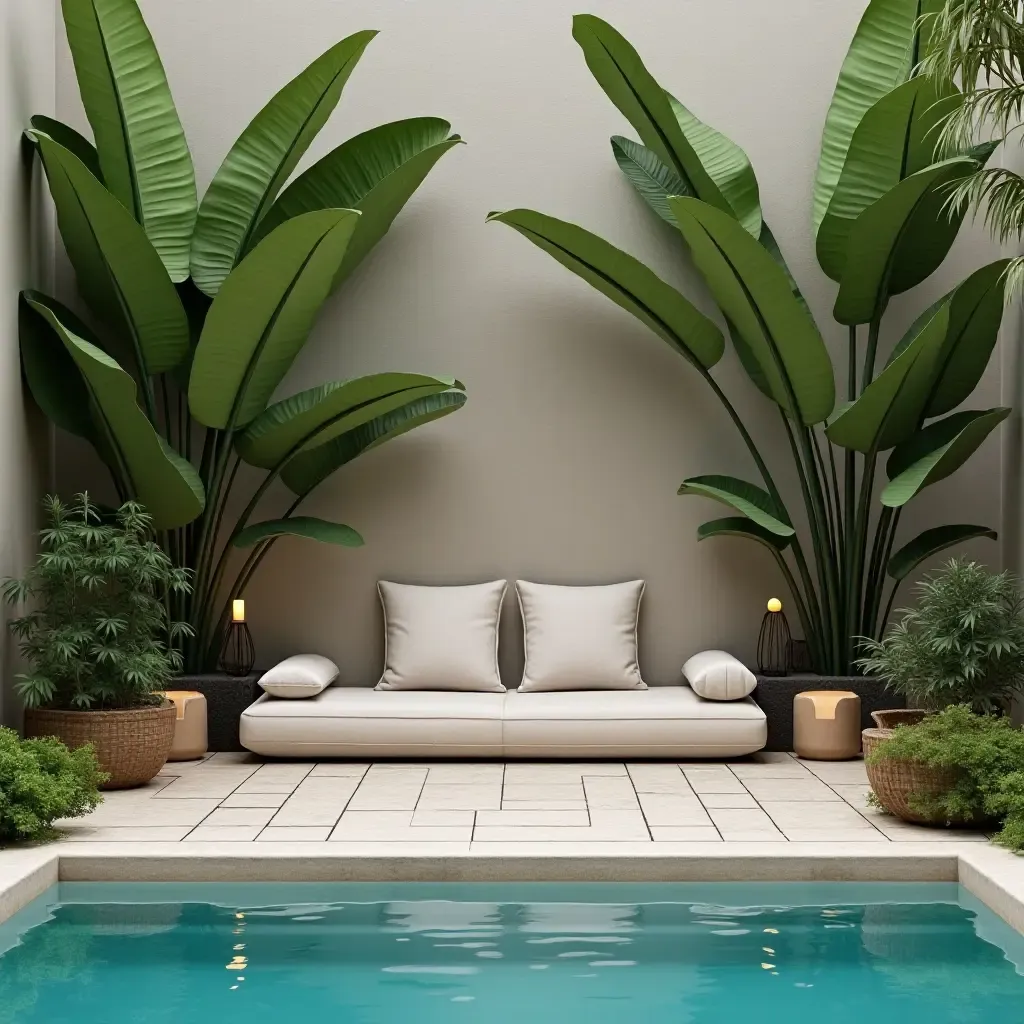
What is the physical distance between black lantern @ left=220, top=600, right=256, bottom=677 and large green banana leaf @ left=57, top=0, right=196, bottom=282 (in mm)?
1510

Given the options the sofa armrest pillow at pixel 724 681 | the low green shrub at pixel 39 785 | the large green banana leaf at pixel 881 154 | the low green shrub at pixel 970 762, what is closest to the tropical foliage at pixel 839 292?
the large green banana leaf at pixel 881 154

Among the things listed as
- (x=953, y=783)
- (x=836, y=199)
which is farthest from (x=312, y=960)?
(x=836, y=199)

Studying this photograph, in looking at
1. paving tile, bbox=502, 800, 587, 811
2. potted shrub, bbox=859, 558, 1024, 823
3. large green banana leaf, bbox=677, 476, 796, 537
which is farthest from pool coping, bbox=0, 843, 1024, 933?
large green banana leaf, bbox=677, 476, 796, 537

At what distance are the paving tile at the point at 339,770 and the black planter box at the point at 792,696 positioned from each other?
1.78 meters

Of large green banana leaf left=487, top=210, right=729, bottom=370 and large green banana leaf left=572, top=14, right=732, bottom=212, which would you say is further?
large green banana leaf left=487, top=210, right=729, bottom=370

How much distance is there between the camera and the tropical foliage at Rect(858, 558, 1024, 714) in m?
4.61

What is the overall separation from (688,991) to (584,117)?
459cm

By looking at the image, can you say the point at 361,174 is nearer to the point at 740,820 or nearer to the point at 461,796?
the point at 461,796

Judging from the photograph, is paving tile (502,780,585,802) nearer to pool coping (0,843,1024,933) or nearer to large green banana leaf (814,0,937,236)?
pool coping (0,843,1024,933)

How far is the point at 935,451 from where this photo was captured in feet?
18.2

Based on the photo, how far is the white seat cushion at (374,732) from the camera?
5488mm

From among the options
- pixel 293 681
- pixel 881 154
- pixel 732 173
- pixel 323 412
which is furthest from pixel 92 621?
pixel 881 154

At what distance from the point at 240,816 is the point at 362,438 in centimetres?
217

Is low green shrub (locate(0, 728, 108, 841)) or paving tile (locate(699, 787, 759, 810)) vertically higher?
low green shrub (locate(0, 728, 108, 841))
